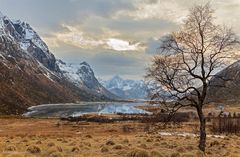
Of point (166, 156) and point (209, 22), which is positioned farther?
point (209, 22)

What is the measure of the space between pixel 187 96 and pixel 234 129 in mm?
36463

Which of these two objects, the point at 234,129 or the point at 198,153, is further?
the point at 234,129

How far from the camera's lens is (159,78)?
3139 cm

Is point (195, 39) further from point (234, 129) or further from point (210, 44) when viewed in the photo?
point (234, 129)

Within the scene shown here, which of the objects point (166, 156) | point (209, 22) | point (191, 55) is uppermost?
point (209, 22)

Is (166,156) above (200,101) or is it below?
below

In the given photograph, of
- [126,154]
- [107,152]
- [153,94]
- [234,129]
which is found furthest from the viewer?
[234,129]

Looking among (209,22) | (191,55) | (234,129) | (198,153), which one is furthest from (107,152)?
(234,129)

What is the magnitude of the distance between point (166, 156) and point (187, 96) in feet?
20.9

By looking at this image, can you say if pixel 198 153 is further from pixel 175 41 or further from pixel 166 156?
pixel 175 41

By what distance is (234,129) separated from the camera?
212 feet

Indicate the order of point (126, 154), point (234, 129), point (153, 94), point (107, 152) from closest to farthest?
point (126, 154) < point (107, 152) < point (153, 94) < point (234, 129)

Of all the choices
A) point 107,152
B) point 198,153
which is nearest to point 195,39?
point 198,153

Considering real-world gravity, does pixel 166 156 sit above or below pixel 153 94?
below
